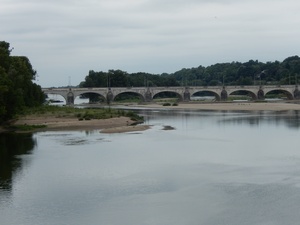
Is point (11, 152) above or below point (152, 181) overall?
above

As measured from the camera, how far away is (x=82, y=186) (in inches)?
1081

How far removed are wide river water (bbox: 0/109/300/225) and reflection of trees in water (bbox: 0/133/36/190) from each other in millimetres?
82

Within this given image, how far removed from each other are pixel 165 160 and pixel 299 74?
14915 cm

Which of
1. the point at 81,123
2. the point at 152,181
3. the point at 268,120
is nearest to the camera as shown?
the point at 152,181

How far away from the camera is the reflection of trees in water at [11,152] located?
29741 millimetres

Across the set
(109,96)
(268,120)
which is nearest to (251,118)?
(268,120)

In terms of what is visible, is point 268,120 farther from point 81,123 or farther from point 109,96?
point 109,96

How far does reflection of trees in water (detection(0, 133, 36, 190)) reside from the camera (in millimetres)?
29741

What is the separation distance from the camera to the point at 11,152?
39.8 meters

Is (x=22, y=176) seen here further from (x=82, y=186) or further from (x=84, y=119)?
(x=84, y=119)

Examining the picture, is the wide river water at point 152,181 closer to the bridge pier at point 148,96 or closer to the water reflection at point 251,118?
the water reflection at point 251,118

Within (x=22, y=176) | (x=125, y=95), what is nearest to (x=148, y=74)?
(x=125, y=95)

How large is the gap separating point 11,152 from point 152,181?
15866 mm

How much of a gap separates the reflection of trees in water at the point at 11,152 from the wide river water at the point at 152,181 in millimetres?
82
